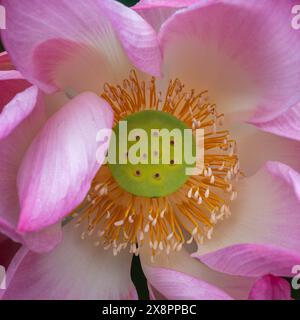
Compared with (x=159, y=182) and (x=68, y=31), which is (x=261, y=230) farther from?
(x=68, y=31)

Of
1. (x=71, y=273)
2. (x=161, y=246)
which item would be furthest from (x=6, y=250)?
(x=161, y=246)

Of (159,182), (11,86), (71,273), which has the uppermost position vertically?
(11,86)

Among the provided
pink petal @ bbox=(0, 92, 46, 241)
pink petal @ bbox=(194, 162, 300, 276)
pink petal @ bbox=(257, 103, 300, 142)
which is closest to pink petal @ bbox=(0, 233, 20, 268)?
pink petal @ bbox=(0, 92, 46, 241)

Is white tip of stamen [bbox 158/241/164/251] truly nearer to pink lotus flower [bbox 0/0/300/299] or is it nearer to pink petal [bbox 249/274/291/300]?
pink lotus flower [bbox 0/0/300/299]

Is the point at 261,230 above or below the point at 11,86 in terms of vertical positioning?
below

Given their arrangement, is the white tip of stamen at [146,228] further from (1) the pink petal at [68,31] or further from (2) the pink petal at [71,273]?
(1) the pink petal at [68,31]

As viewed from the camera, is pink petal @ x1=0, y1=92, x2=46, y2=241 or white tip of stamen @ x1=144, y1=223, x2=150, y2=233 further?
white tip of stamen @ x1=144, y1=223, x2=150, y2=233
